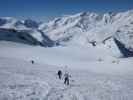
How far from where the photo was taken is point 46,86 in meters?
25.2

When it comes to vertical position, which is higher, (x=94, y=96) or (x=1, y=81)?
(x=1, y=81)

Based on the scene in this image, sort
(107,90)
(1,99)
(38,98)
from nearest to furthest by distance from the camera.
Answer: (1,99)
(38,98)
(107,90)

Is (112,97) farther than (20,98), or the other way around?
(112,97)

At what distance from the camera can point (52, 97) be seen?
68.0 feet

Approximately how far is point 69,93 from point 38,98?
3.81 metres

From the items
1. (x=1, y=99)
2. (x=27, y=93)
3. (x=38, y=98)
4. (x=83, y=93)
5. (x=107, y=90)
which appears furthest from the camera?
(x=107, y=90)

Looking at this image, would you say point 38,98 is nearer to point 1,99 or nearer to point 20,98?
point 20,98

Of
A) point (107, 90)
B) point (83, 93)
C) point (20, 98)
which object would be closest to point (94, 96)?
point (83, 93)

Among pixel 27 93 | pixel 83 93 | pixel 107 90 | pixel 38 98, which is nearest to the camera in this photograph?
pixel 38 98

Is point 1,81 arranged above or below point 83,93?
above

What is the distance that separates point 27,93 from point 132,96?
10924 mm

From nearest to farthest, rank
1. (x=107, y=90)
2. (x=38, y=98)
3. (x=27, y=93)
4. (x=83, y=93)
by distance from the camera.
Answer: (x=38, y=98) → (x=27, y=93) → (x=83, y=93) → (x=107, y=90)

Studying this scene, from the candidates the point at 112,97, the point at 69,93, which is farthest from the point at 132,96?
the point at 69,93

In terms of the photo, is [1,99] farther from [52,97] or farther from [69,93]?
[69,93]
